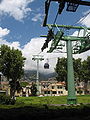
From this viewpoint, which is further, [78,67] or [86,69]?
[86,69]

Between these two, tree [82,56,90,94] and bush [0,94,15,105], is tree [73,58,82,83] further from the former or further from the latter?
bush [0,94,15,105]

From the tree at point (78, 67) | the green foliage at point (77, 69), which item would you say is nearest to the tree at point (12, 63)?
the green foliage at point (77, 69)

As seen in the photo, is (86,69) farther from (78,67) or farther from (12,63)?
(12,63)

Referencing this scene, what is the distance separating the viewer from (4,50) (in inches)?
2525

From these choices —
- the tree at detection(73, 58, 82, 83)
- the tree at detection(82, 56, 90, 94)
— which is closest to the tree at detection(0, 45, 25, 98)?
the tree at detection(73, 58, 82, 83)

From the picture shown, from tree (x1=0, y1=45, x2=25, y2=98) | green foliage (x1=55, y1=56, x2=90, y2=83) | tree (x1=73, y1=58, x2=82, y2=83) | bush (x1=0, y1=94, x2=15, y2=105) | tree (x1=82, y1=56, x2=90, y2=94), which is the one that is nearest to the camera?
bush (x1=0, y1=94, x2=15, y2=105)

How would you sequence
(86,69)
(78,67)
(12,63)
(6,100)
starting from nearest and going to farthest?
(6,100) → (12,63) → (78,67) → (86,69)

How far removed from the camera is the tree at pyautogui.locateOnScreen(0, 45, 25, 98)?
6232 centimetres

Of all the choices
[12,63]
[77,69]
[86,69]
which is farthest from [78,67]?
[12,63]

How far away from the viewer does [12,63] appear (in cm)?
6250

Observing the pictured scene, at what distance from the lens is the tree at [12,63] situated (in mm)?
62319

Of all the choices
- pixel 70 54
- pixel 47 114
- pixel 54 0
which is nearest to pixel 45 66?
pixel 70 54

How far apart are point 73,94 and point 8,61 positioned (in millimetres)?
27671

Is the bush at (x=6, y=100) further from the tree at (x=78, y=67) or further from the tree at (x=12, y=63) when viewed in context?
the tree at (x=78, y=67)
